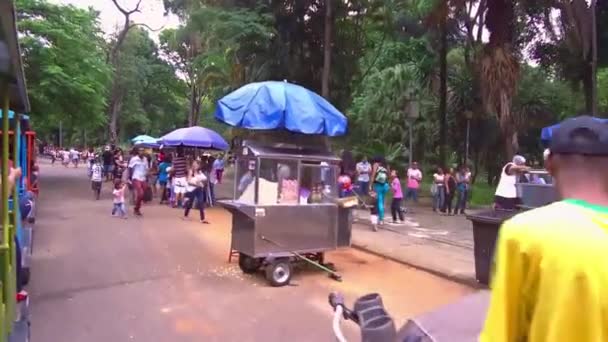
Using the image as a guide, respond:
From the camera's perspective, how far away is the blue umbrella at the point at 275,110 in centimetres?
888

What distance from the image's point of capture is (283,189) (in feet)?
28.1

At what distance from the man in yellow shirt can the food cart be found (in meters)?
6.70

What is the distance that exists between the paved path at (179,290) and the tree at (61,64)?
10669mm

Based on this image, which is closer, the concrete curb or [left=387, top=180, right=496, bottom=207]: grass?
the concrete curb

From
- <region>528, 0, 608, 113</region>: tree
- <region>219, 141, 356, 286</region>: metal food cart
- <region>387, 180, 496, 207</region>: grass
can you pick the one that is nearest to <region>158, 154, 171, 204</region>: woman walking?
<region>387, 180, 496, 207</region>: grass

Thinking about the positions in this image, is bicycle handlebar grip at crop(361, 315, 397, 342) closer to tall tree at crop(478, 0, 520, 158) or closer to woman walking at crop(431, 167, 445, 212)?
tall tree at crop(478, 0, 520, 158)

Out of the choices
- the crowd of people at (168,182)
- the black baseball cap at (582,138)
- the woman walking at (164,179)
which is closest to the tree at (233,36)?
the crowd of people at (168,182)

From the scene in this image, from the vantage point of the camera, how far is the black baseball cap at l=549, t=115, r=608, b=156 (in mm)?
1556

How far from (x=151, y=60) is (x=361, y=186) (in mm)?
35452

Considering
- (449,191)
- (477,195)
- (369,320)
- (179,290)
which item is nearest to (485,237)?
(179,290)

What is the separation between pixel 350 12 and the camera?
18.7m

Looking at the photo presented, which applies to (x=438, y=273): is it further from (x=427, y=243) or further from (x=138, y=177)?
(x=138, y=177)

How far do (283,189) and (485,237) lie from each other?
2865 mm

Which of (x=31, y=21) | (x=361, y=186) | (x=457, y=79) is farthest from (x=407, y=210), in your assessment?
(x=31, y=21)
